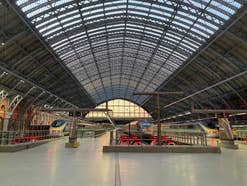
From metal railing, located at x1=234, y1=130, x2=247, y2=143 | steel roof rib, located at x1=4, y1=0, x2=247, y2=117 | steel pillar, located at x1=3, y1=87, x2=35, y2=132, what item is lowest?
metal railing, located at x1=234, y1=130, x2=247, y2=143

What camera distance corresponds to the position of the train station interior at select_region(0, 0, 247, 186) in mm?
9711

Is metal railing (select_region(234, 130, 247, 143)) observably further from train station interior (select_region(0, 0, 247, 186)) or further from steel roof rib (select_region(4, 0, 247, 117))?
steel roof rib (select_region(4, 0, 247, 117))

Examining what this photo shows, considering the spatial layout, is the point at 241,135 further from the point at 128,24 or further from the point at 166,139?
the point at 128,24

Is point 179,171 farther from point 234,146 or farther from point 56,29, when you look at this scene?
point 56,29

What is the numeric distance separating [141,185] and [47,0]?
912 inches

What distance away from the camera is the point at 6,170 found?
31.3 feet

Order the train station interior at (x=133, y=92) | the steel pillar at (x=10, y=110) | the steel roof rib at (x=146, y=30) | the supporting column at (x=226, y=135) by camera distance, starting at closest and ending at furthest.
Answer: the train station interior at (x=133, y=92) < the supporting column at (x=226, y=135) < the steel roof rib at (x=146, y=30) < the steel pillar at (x=10, y=110)

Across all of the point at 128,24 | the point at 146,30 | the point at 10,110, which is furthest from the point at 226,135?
the point at 10,110

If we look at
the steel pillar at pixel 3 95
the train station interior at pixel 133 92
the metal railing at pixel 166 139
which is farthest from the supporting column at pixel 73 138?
the steel pillar at pixel 3 95

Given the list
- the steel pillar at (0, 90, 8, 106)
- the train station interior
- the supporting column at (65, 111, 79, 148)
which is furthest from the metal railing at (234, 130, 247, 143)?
the steel pillar at (0, 90, 8, 106)

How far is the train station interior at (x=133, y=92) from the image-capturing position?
31.9 feet

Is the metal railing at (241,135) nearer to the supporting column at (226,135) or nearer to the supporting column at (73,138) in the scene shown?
the supporting column at (226,135)

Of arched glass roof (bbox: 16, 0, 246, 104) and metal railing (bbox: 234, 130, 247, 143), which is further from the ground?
arched glass roof (bbox: 16, 0, 246, 104)

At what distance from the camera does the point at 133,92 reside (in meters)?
28.0
